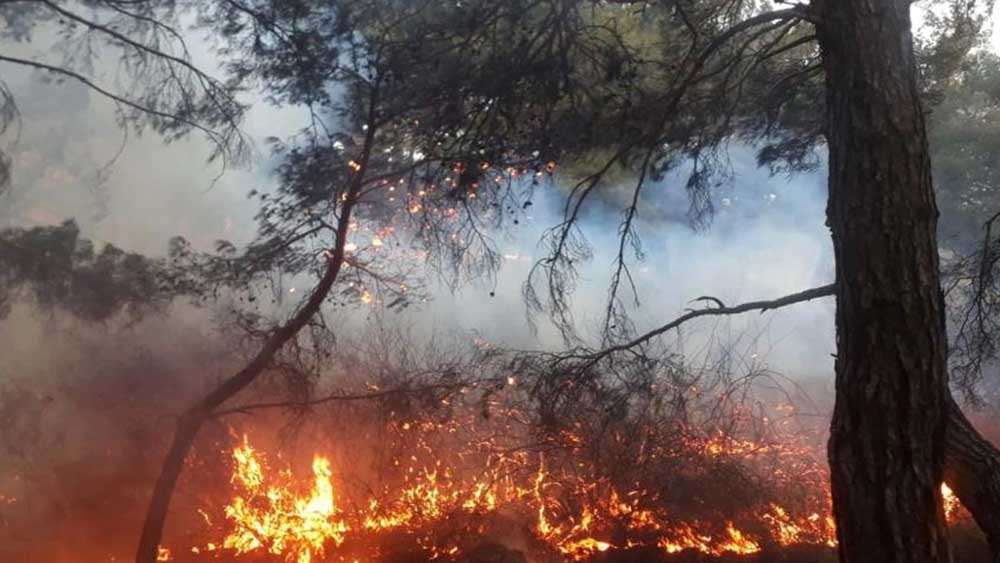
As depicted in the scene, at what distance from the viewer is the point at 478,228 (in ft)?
25.2

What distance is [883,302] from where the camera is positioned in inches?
173

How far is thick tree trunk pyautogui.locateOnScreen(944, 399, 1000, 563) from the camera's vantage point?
454cm

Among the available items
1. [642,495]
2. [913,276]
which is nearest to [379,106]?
[913,276]

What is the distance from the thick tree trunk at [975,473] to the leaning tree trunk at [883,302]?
307mm

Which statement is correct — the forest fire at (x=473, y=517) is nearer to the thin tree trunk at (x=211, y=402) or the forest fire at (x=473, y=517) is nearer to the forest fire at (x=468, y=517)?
the forest fire at (x=468, y=517)

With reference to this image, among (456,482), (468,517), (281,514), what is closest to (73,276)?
(281,514)

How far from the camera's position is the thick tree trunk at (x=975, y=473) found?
4539mm

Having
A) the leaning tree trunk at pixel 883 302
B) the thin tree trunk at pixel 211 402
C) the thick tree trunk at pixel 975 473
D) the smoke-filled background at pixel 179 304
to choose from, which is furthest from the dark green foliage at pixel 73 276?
the thick tree trunk at pixel 975 473

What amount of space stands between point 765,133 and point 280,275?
5.24 m

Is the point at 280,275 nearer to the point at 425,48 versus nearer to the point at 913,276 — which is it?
the point at 425,48

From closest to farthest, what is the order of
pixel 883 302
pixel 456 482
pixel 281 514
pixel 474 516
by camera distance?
pixel 883 302, pixel 474 516, pixel 281 514, pixel 456 482

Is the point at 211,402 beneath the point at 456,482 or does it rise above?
above

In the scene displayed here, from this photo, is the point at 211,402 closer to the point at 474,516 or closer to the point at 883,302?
the point at 474,516

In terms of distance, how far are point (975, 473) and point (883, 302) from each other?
1149mm
